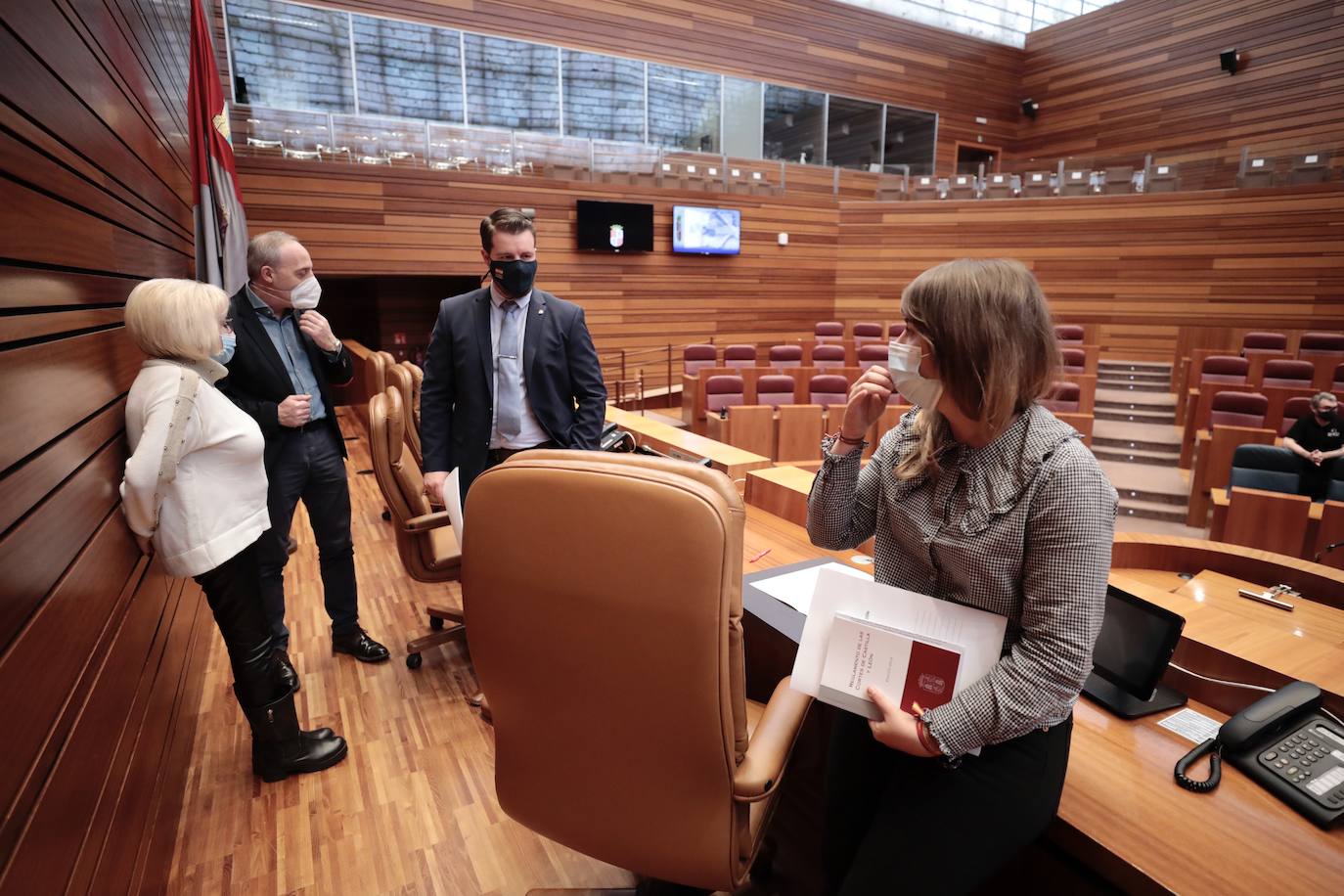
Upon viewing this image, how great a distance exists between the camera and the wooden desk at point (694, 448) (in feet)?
8.14

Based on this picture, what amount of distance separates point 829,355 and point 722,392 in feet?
6.23

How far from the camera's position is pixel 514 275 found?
1973 millimetres

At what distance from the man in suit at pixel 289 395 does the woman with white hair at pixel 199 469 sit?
0.25 metres

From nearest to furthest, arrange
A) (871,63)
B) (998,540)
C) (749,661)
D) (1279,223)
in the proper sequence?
1. (998,540)
2. (749,661)
3. (1279,223)
4. (871,63)

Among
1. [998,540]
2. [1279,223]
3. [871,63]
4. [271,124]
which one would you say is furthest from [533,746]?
[871,63]

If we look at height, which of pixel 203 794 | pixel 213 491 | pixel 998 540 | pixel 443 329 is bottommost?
pixel 203 794

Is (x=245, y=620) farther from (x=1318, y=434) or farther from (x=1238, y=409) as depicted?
(x=1238, y=409)

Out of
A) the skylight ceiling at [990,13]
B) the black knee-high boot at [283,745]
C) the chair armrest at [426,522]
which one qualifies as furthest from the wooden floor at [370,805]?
the skylight ceiling at [990,13]

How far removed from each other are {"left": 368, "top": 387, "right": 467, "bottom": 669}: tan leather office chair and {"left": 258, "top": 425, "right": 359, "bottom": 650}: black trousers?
0.15 metres

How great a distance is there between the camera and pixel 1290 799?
0.98 meters

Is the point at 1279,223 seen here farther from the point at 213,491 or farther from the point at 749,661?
the point at 213,491

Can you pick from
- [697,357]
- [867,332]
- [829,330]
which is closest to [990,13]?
[867,332]

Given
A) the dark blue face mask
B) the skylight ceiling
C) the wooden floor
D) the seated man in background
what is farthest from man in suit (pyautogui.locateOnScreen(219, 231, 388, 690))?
the skylight ceiling

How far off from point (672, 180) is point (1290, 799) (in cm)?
821
